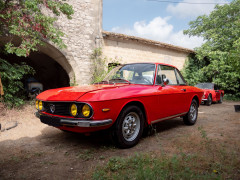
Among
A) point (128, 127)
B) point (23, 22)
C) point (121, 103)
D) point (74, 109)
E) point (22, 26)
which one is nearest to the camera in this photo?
point (74, 109)

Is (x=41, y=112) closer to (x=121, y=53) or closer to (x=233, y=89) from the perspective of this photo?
(x=121, y=53)

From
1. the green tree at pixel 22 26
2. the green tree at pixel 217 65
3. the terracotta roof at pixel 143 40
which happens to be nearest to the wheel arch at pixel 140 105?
the green tree at pixel 22 26

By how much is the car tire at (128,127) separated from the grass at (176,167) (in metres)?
0.40

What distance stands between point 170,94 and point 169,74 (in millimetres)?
516

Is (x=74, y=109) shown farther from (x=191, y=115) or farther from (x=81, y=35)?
(x=81, y=35)

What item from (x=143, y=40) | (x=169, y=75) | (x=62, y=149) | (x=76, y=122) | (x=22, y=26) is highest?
(x=143, y=40)

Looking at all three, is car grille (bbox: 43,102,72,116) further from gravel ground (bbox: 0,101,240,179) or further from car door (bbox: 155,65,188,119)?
car door (bbox: 155,65,188,119)

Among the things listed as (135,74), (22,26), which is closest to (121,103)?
(135,74)

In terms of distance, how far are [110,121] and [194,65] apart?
44.3 ft

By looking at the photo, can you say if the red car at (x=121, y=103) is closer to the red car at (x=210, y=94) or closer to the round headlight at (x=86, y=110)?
the round headlight at (x=86, y=110)

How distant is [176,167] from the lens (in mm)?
2152

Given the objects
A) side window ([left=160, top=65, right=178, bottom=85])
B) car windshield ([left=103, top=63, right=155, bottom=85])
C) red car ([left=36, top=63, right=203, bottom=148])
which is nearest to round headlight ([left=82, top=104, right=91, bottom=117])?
red car ([left=36, top=63, right=203, bottom=148])

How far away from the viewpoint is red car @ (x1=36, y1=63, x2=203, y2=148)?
99.7 inches

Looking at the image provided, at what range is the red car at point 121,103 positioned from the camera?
99.7 inches
